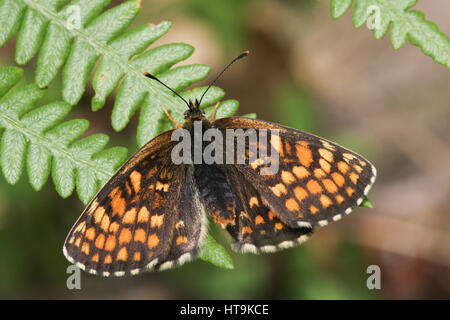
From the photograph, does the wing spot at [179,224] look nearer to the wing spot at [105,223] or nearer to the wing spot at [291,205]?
the wing spot at [105,223]

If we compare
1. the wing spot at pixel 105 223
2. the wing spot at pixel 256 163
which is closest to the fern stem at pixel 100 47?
the wing spot at pixel 256 163

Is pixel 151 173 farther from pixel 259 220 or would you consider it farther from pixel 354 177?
pixel 354 177

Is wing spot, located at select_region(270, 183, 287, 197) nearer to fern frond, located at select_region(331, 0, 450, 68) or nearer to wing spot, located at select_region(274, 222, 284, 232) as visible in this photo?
wing spot, located at select_region(274, 222, 284, 232)

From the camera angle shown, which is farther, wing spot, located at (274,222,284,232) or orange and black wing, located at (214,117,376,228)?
wing spot, located at (274,222,284,232)

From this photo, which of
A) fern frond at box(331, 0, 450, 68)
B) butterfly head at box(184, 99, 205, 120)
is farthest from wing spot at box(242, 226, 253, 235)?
fern frond at box(331, 0, 450, 68)
